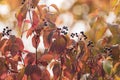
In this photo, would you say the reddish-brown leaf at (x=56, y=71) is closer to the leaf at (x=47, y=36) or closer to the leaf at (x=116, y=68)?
the leaf at (x=47, y=36)

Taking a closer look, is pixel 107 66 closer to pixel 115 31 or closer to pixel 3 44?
pixel 115 31

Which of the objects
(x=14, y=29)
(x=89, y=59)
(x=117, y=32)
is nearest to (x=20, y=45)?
(x=14, y=29)

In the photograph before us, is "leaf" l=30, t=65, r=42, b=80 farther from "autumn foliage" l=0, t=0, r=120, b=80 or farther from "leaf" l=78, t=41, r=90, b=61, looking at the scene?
"leaf" l=78, t=41, r=90, b=61

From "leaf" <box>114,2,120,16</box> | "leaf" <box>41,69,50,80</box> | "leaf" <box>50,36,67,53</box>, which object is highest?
"leaf" <box>114,2,120,16</box>

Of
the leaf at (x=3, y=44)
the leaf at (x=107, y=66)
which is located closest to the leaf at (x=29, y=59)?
the leaf at (x=3, y=44)

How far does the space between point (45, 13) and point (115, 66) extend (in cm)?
37

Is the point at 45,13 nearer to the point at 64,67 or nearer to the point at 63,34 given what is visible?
the point at 63,34

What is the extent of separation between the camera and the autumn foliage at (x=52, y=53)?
4.27ft

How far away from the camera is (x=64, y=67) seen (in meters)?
1.39

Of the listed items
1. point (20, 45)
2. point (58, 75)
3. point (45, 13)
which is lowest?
point (58, 75)

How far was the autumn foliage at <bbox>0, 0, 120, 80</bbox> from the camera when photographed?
4.27 feet

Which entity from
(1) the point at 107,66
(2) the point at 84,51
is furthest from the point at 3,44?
(1) the point at 107,66

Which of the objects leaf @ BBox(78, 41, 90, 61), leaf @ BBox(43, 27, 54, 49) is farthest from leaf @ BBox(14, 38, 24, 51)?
leaf @ BBox(78, 41, 90, 61)

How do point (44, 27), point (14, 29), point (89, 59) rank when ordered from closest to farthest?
point (44, 27) < point (89, 59) < point (14, 29)
